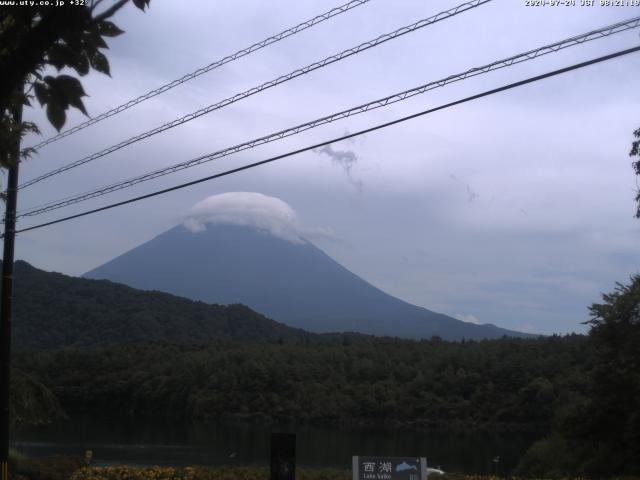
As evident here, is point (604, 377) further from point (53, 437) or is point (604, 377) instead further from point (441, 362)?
point (441, 362)

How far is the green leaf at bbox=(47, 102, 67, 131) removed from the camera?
360cm

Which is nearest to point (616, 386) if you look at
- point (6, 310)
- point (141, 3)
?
point (6, 310)

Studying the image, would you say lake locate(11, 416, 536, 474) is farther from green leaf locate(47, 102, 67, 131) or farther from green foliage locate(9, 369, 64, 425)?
green leaf locate(47, 102, 67, 131)

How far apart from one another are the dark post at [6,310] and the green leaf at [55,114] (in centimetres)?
1070

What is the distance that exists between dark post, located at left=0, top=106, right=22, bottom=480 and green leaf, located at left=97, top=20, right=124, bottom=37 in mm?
10690

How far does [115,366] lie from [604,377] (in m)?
48.3

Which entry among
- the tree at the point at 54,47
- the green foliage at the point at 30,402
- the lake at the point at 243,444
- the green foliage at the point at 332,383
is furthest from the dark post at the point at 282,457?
the green foliage at the point at 332,383

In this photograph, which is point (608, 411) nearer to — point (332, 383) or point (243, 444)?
point (243, 444)

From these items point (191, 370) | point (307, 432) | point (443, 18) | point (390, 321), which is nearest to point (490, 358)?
point (307, 432)

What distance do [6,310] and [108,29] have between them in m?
11.5

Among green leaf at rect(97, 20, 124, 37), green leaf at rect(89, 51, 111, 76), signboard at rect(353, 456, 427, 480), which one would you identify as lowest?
signboard at rect(353, 456, 427, 480)

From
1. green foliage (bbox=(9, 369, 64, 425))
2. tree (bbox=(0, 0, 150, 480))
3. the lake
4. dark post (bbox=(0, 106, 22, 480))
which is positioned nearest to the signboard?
dark post (bbox=(0, 106, 22, 480))

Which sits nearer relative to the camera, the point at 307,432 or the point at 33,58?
the point at 33,58

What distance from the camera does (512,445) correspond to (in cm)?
4459
